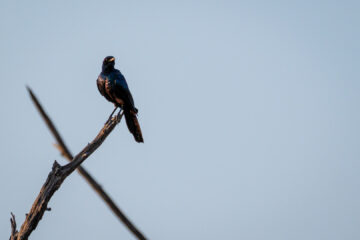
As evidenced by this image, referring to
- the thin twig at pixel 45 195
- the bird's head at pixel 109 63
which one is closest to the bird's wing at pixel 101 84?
the bird's head at pixel 109 63

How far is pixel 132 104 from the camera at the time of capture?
898cm

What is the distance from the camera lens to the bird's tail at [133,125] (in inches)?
337

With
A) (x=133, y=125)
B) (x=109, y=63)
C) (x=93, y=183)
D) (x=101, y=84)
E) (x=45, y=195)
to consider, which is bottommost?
(x=93, y=183)

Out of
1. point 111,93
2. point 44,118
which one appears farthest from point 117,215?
point 111,93

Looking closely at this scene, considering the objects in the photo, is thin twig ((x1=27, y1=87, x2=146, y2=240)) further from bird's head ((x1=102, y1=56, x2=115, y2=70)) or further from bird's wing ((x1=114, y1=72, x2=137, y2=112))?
bird's head ((x1=102, y1=56, x2=115, y2=70))

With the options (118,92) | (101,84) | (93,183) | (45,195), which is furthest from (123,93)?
(93,183)

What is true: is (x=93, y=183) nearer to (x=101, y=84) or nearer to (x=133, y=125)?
(x=133, y=125)

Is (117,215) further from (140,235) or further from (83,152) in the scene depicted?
(83,152)

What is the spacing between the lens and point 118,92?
9.09m

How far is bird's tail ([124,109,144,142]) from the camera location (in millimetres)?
8555

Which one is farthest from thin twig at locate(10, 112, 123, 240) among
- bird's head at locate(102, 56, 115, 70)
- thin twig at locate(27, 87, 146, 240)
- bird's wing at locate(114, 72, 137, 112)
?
bird's head at locate(102, 56, 115, 70)

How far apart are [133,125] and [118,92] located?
0.83 meters

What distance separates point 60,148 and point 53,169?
1.51 feet

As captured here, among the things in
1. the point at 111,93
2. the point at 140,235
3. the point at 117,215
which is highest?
the point at 111,93
